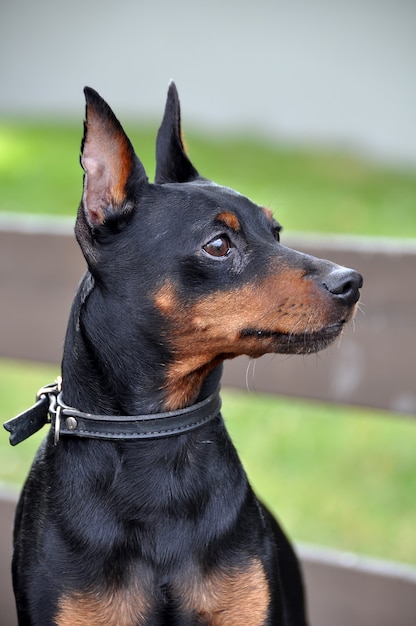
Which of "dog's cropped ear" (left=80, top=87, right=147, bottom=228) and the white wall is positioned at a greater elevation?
"dog's cropped ear" (left=80, top=87, right=147, bottom=228)

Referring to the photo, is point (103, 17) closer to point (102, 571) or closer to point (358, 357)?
point (358, 357)

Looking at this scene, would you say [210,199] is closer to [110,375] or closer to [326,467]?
[110,375]

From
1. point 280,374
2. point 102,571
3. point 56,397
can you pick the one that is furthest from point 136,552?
point 280,374

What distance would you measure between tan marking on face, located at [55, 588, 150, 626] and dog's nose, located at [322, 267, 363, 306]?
35.9 inches

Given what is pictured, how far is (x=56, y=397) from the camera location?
2.62m

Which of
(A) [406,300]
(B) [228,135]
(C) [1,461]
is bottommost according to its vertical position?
(C) [1,461]

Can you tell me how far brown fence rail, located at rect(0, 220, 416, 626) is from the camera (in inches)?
137

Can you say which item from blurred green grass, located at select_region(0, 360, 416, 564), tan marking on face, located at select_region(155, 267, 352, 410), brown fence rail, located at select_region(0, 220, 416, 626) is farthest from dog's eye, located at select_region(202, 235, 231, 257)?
blurred green grass, located at select_region(0, 360, 416, 564)

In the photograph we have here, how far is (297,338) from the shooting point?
2436 mm

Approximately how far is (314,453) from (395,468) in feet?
1.84

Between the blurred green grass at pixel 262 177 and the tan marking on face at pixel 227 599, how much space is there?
522 cm

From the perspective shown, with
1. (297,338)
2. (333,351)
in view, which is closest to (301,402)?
(333,351)

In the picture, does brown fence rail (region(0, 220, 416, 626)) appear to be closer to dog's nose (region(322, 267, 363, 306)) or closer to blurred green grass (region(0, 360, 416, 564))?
blurred green grass (region(0, 360, 416, 564))

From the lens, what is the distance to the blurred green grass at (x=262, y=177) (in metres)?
7.64
